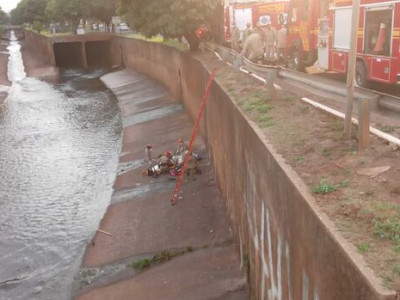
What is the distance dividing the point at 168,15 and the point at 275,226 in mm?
18849

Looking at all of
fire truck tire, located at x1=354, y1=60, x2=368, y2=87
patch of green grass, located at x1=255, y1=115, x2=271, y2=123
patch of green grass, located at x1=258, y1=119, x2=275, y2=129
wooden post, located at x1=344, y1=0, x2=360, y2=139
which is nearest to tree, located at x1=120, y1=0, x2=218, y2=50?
fire truck tire, located at x1=354, y1=60, x2=368, y2=87

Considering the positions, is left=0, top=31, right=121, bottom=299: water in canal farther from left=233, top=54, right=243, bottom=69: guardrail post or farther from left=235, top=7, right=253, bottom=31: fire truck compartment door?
left=235, top=7, right=253, bottom=31: fire truck compartment door

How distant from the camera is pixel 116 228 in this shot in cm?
1380

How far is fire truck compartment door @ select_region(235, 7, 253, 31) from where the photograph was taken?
29644mm

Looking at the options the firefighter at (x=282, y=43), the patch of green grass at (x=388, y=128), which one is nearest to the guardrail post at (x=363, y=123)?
the patch of green grass at (x=388, y=128)

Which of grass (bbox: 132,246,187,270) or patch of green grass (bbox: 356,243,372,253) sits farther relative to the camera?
grass (bbox: 132,246,187,270)

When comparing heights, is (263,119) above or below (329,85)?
below

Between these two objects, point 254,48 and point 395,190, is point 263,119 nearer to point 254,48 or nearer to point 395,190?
point 395,190

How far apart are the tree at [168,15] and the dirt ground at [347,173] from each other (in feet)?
46.6

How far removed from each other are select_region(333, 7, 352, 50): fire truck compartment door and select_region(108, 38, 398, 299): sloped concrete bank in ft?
16.5

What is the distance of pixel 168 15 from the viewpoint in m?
23.4

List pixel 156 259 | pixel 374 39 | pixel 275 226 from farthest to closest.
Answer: pixel 374 39
pixel 156 259
pixel 275 226

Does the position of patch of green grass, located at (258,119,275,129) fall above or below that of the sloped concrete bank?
above

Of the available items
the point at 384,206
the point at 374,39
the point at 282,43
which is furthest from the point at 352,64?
the point at 282,43
